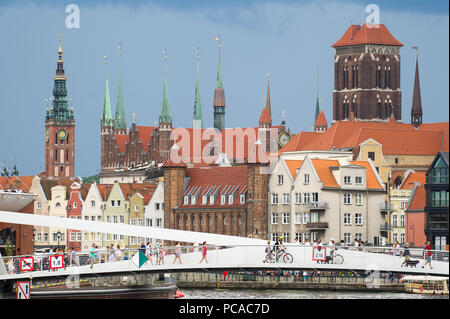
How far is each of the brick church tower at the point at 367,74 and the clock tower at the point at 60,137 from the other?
50.0 meters

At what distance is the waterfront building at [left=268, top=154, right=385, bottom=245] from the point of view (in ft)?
300

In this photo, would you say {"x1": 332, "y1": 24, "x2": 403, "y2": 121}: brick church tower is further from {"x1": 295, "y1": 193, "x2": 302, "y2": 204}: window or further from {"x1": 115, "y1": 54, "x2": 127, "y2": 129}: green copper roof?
{"x1": 295, "y1": 193, "x2": 302, "y2": 204}: window

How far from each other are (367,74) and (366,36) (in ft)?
13.5

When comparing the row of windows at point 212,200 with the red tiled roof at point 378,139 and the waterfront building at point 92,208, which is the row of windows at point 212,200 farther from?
the red tiled roof at point 378,139

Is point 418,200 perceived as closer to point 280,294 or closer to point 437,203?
point 437,203

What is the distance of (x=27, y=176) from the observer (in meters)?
132

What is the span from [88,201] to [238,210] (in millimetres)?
21531

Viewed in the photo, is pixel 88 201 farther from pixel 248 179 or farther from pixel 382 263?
pixel 382 263

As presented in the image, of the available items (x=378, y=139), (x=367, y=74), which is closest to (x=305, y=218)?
(x=378, y=139)

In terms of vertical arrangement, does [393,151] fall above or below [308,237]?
above

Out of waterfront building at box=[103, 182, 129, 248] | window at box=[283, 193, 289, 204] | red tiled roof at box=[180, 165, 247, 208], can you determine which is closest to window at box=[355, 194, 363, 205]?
window at box=[283, 193, 289, 204]

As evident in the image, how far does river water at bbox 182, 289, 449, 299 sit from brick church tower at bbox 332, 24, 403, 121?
81.5 meters
